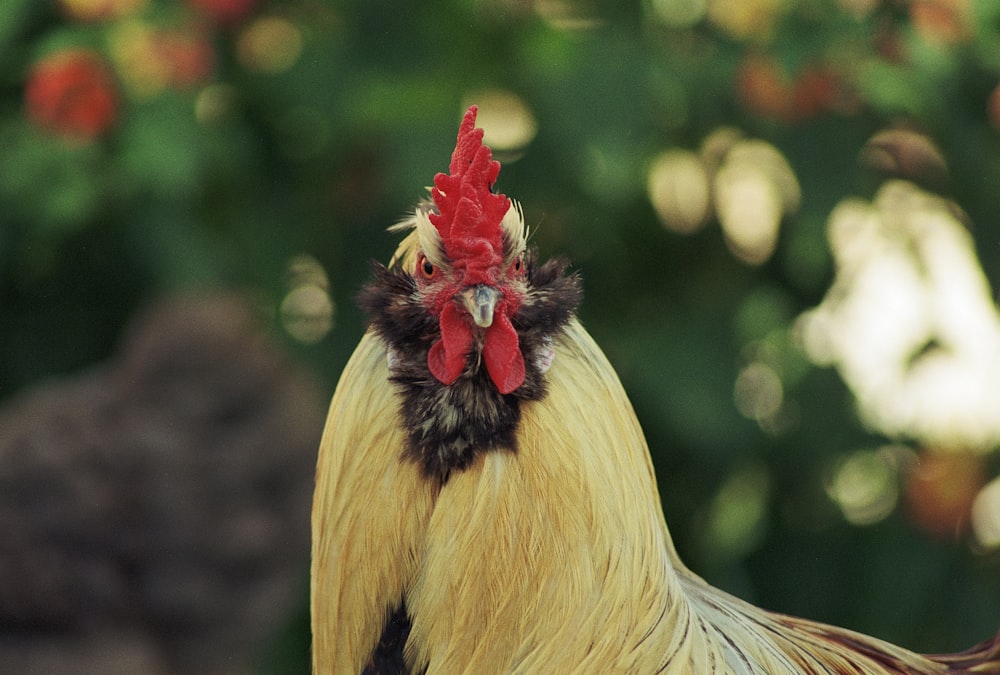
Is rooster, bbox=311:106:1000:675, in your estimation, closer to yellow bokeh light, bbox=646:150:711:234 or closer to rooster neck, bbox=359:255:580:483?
rooster neck, bbox=359:255:580:483

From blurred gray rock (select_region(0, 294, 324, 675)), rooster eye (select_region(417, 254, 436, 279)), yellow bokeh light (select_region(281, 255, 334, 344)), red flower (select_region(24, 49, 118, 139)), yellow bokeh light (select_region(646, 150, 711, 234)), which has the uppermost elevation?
rooster eye (select_region(417, 254, 436, 279))

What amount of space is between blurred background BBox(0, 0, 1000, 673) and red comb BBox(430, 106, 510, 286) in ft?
3.17

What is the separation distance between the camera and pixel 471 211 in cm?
131

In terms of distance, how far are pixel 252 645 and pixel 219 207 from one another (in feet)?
3.91

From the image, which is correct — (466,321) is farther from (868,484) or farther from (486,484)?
(868,484)

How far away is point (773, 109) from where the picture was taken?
2.57 meters

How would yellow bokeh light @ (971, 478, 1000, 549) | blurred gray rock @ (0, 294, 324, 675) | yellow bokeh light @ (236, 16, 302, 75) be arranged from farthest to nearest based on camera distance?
1. yellow bokeh light @ (971, 478, 1000, 549)
2. blurred gray rock @ (0, 294, 324, 675)
3. yellow bokeh light @ (236, 16, 302, 75)

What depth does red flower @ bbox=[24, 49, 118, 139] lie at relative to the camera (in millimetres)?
2387

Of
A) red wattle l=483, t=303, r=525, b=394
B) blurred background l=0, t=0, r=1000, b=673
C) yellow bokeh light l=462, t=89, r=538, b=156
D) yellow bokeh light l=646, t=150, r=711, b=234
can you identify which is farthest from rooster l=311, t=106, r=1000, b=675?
yellow bokeh light l=646, t=150, r=711, b=234

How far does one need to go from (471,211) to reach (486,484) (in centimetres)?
33

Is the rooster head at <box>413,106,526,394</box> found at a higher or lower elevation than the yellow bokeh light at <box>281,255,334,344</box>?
higher

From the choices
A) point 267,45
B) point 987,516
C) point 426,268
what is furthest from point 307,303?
point 987,516

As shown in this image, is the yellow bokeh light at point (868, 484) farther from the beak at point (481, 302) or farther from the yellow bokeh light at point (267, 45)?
the beak at point (481, 302)

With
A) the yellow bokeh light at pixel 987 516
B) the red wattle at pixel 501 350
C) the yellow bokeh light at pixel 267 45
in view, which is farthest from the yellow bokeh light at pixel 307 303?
the yellow bokeh light at pixel 987 516
